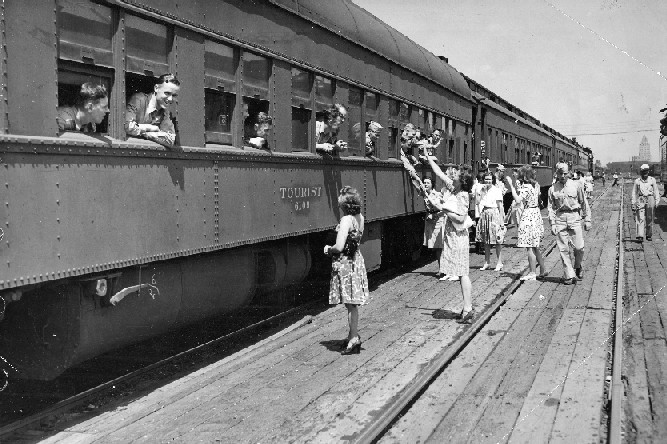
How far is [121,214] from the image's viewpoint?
529 cm

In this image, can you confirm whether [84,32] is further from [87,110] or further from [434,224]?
[434,224]

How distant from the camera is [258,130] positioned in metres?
7.41

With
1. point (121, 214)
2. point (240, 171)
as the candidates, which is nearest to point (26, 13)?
point (121, 214)

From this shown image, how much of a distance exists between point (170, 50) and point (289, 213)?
239cm

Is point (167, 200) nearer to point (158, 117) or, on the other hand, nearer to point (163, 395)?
point (158, 117)

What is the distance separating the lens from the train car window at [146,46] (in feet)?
18.0

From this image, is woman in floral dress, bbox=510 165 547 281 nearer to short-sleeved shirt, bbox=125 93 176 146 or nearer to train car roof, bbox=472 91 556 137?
train car roof, bbox=472 91 556 137

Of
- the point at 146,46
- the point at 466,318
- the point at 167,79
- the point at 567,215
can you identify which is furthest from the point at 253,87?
the point at 567,215

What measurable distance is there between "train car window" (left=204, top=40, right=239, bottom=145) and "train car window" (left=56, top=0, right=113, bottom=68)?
127cm

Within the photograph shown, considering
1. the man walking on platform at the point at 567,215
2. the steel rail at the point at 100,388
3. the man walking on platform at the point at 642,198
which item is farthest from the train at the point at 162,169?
the man walking on platform at the point at 642,198

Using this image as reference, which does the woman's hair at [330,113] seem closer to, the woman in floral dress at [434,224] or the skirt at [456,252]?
the skirt at [456,252]

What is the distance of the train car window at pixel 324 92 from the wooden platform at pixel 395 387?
234 centimetres

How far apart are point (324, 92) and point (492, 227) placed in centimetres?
478

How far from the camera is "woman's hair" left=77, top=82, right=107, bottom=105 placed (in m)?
5.09
